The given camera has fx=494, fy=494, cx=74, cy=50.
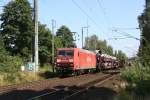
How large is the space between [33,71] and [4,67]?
3.04 meters

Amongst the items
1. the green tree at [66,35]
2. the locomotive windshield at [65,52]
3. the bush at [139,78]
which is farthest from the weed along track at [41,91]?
the green tree at [66,35]

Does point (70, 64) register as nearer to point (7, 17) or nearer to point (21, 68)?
point (21, 68)

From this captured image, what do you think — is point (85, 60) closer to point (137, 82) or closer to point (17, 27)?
point (17, 27)

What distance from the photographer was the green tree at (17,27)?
7722 centimetres

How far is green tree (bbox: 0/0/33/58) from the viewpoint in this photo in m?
77.2

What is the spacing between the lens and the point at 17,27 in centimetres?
7769

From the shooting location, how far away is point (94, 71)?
2822 inches

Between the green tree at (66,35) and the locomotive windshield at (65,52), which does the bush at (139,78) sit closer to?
the locomotive windshield at (65,52)

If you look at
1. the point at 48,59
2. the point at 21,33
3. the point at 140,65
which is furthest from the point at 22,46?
the point at 140,65

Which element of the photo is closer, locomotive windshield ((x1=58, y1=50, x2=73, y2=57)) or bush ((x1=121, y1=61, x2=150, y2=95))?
bush ((x1=121, y1=61, x2=150, y2=95))

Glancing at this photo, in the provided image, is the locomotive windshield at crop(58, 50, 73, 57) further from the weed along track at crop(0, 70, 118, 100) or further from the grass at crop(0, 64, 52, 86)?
the weed along track at crop(0, 70, 118, 100)

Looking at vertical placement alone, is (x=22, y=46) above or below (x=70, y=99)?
above

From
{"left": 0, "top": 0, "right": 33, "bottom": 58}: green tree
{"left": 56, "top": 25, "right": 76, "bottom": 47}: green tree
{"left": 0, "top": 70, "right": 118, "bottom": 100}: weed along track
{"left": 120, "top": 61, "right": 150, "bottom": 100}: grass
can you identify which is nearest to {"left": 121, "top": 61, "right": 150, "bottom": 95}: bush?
{"left": 120, "top": 61, "right": 150, "bottom": 100}: grass

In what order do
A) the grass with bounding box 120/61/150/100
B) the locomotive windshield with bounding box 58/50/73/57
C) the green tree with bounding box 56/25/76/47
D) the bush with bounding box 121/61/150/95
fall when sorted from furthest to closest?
the green tree with bounding box 56/25/76/47, the locomotive windshield with bounding box 58/50/73/57, the bush with bounding box 121/61/150/95, the grass with bounding box 120/61/150/100
